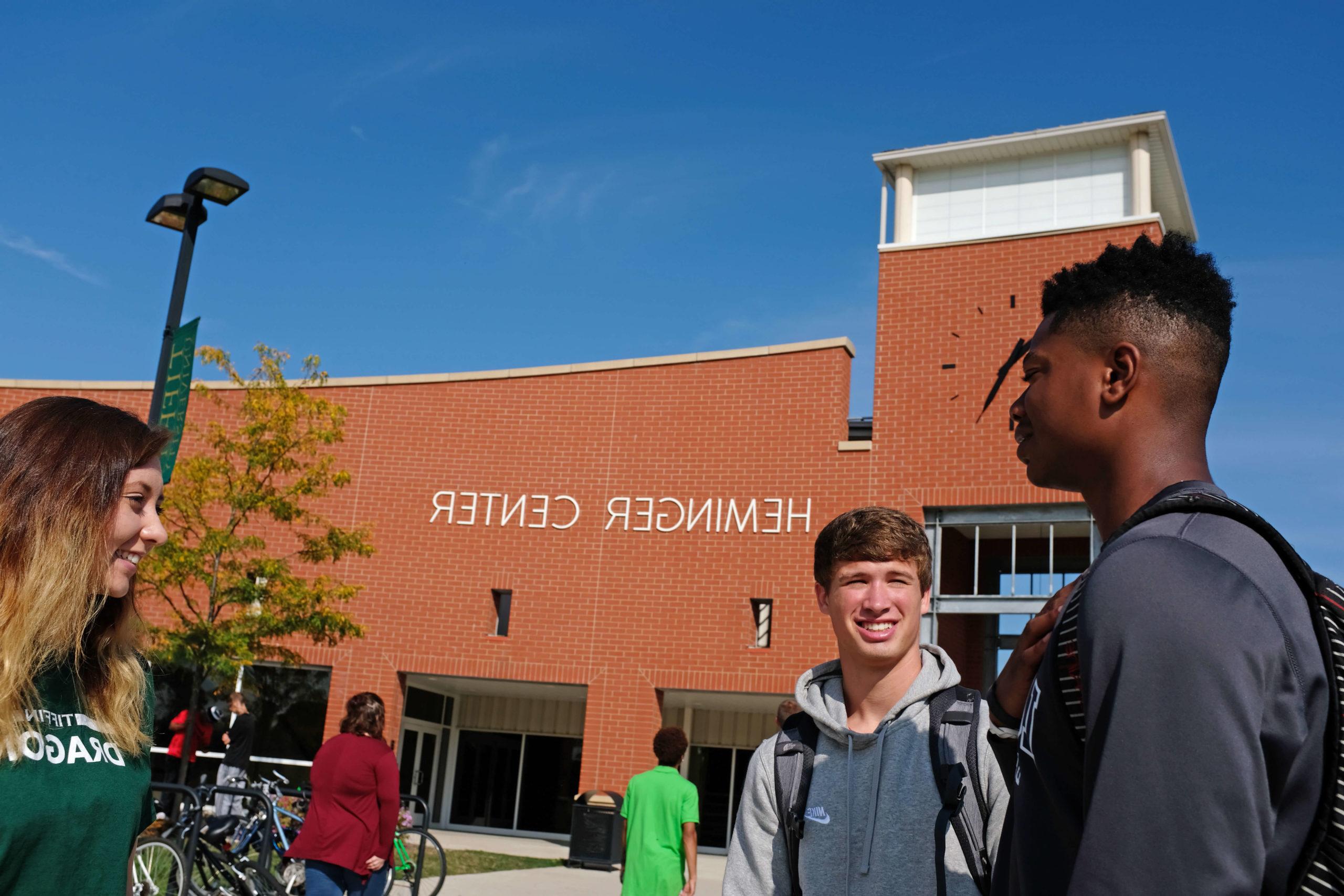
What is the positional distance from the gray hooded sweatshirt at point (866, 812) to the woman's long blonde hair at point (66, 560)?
1514 mm

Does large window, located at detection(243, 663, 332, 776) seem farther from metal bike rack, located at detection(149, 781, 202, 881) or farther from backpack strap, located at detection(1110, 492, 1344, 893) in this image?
backpack strap, located at detection(1110, 492, 1344, 893)

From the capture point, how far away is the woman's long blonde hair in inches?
94.0

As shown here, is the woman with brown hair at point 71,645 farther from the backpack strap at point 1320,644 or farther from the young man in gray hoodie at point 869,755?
the backpack strap at point 1320,644

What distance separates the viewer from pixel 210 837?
417 inches

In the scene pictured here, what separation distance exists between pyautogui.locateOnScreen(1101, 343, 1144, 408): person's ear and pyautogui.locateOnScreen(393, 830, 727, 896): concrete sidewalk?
408 inches

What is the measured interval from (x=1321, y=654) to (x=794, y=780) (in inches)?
73.1

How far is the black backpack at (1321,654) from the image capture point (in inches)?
50.9

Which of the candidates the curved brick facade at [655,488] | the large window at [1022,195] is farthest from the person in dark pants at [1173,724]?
the large window at [1022,195]

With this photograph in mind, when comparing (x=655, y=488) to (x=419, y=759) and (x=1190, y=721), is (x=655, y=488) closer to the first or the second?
(x=419, y=759)

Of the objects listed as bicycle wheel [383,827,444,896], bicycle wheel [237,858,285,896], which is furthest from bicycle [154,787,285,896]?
bicycle wheel [383,827,444,896]

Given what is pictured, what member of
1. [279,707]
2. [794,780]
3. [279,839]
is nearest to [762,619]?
[279,707]

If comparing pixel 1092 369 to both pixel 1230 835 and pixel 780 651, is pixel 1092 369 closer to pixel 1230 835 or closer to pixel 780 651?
pixel 1230 835

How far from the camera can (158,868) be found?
360 inches

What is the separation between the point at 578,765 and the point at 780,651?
24.6 feet
